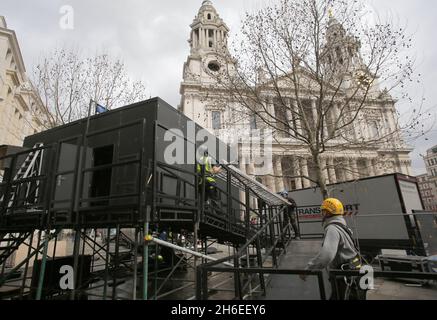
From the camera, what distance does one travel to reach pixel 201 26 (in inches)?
2152

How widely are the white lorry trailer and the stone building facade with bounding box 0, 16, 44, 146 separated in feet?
78.6

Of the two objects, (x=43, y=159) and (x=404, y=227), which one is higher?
(x=43, y=159)

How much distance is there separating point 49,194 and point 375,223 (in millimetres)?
12165

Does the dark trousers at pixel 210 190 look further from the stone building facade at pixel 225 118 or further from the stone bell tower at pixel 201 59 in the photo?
the stone bell tower at pixel 201 59

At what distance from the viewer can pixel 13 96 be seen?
2564 centimetres

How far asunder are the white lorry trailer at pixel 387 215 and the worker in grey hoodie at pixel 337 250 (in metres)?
7.84

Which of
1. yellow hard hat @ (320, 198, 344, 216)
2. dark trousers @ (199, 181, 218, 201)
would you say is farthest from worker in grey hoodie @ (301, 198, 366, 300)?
dark trousers @ (199, 181, 218, 201)

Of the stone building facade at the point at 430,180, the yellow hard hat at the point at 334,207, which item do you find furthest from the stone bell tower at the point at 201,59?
the stone building facade at the point at 430,180

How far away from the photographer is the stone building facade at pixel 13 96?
23.6 metres
